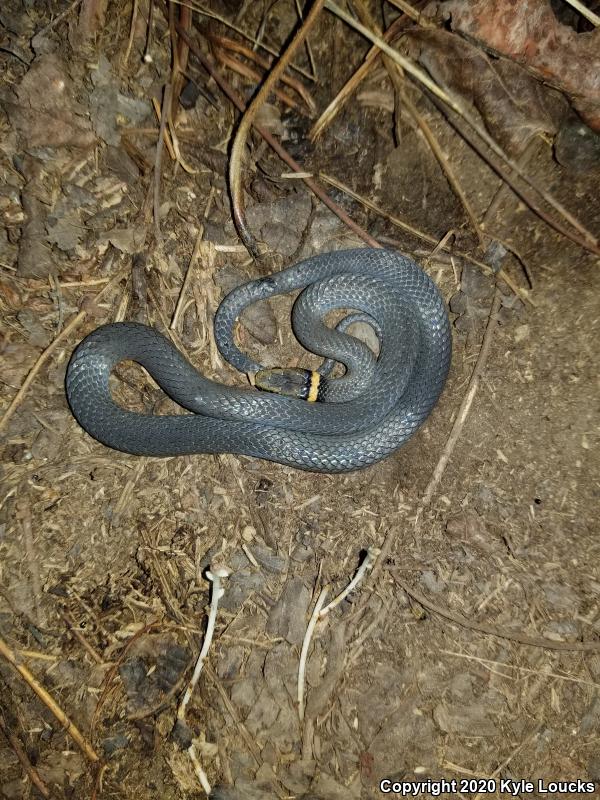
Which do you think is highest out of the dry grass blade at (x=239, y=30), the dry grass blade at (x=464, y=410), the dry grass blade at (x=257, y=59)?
the dry grass blade at (x=239, y=30)

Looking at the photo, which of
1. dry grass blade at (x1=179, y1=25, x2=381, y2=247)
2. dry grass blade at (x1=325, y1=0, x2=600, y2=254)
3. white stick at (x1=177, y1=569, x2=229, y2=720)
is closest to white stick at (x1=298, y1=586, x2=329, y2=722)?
white stick at (x1=177, y1=569, x2=229, y2=720)

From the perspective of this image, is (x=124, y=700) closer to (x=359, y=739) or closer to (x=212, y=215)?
(x=359, y=739)

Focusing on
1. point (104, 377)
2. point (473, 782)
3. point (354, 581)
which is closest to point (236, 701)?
point (354, 581)

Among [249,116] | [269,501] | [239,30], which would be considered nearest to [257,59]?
[239,30]

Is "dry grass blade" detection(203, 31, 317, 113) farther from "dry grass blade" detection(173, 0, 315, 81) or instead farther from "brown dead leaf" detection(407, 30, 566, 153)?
"brown dead leaf" detection(407, 30, 566, 153)

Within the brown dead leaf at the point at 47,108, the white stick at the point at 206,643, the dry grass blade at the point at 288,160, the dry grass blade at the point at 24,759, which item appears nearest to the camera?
the dry grass blade at the point at 24,759


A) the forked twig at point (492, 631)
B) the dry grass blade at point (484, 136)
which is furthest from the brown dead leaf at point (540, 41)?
the forked twig at point (492, 631)

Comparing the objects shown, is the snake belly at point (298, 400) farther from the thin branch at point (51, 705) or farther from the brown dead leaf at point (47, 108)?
the thin branch at point (51, 705)
